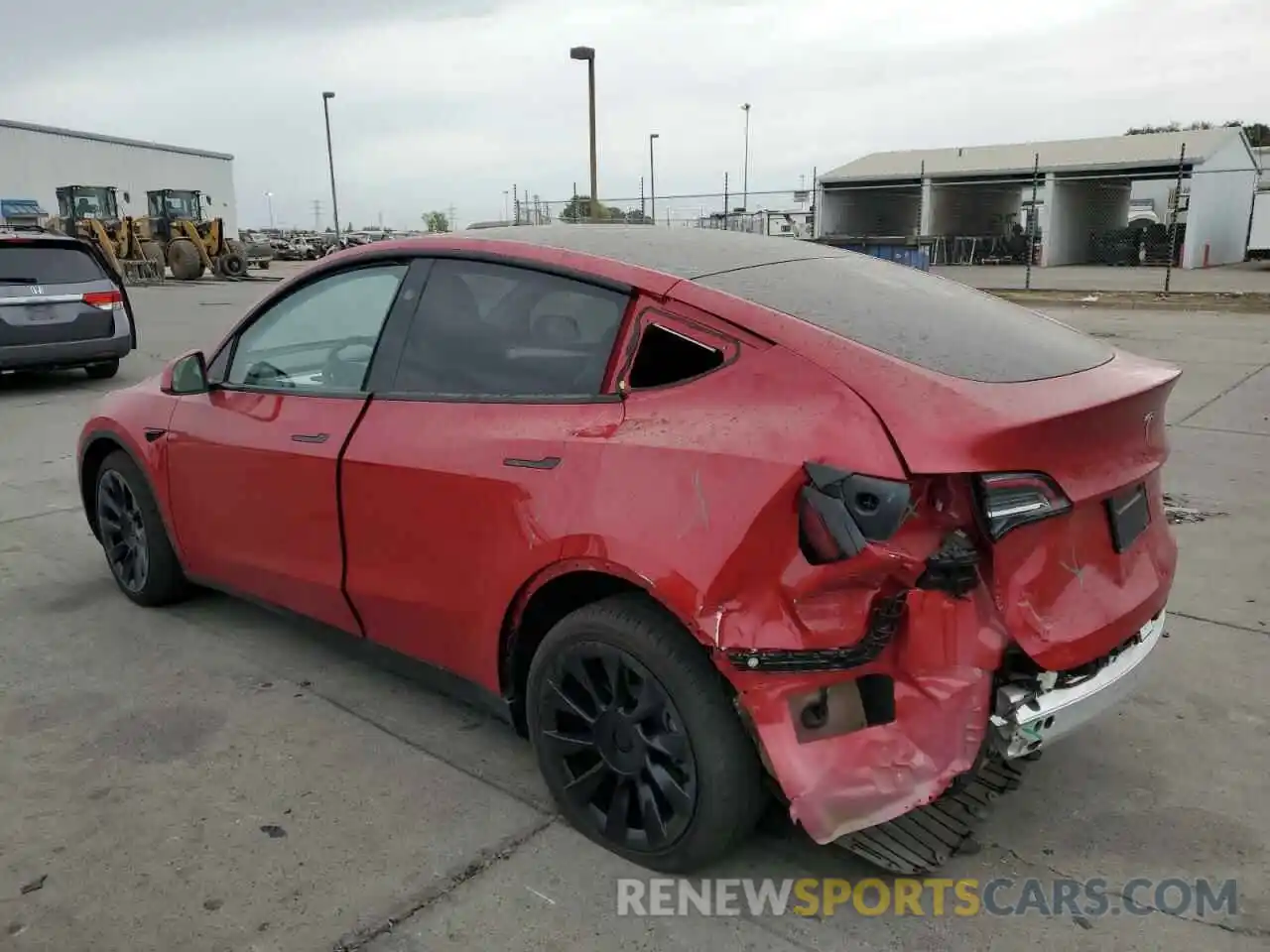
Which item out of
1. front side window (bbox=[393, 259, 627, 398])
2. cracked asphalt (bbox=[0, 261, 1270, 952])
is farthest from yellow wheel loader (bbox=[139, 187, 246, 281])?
front side window (bbox=[393, 259, 627, 398])

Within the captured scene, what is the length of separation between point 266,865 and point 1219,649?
3.46 m

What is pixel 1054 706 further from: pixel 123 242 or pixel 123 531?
pixel 123 242

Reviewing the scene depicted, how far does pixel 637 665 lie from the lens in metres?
2.44

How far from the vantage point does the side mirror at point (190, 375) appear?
3.87 m

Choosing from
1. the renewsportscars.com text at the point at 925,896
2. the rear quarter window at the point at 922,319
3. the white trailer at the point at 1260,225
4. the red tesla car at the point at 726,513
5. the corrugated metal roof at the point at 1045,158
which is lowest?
the renewsportscars.com text at the point at 925,896

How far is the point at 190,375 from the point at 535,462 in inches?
77.5

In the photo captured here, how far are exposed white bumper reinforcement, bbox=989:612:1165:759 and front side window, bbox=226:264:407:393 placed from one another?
2162 millimetres

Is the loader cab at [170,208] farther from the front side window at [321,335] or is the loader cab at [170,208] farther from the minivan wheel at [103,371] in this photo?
the front side window at [321,335]

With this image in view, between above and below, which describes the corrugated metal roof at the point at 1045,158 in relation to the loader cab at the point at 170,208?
above

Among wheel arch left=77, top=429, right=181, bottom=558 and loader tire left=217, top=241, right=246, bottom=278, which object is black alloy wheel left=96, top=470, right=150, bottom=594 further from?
loader tire left=217, top=241, right=246, bottom=278

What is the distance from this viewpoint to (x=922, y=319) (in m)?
2.71

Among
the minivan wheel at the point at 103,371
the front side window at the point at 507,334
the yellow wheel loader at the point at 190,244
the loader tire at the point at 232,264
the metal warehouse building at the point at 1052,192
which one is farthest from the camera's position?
the metal warehouse building at the point at 1052,192

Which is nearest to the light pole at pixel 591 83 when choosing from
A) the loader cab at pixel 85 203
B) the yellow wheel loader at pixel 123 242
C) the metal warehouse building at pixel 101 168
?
the yellow wheel loader at pixel 123 242

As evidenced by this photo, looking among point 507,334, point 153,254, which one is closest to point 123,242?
point 153,254
